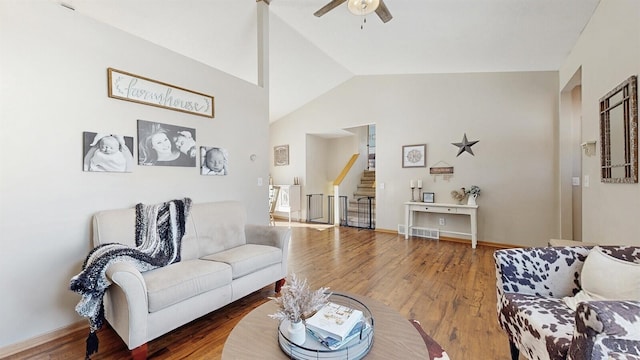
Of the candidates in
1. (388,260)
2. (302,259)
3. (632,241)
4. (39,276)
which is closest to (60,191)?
(39,276)

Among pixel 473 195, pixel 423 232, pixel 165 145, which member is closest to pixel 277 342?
pixel 165 145

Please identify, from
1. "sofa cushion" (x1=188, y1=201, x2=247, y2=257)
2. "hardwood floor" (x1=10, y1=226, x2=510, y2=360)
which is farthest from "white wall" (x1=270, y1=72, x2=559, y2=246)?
"sofa cushion" (x1=188, y1=201, x2=247, y2=257)

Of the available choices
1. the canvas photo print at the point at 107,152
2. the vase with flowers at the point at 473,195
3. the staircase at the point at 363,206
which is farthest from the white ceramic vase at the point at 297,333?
the staircase at the point at 363,206

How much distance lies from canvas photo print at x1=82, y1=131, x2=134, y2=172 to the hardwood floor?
1293 millimetres

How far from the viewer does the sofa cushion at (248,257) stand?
2.28 m

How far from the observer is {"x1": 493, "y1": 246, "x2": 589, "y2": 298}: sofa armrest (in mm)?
1589

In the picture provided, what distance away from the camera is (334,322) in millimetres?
1199

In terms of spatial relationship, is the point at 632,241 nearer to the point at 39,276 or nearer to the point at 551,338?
the point at 551,338

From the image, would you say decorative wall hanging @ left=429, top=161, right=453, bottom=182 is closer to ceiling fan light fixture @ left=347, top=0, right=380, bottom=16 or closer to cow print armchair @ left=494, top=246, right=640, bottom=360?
ceiling fan light fixture @ left=347, top=0, right=380, bottom=16

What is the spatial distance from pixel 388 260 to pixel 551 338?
2.58 meters

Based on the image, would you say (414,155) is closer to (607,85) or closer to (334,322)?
(607,85)

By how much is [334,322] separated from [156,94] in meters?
2.57

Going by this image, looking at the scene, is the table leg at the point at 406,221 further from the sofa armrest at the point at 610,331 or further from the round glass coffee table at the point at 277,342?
the sofa armrest at the point at 610,331

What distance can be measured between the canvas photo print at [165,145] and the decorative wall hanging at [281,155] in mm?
4343
